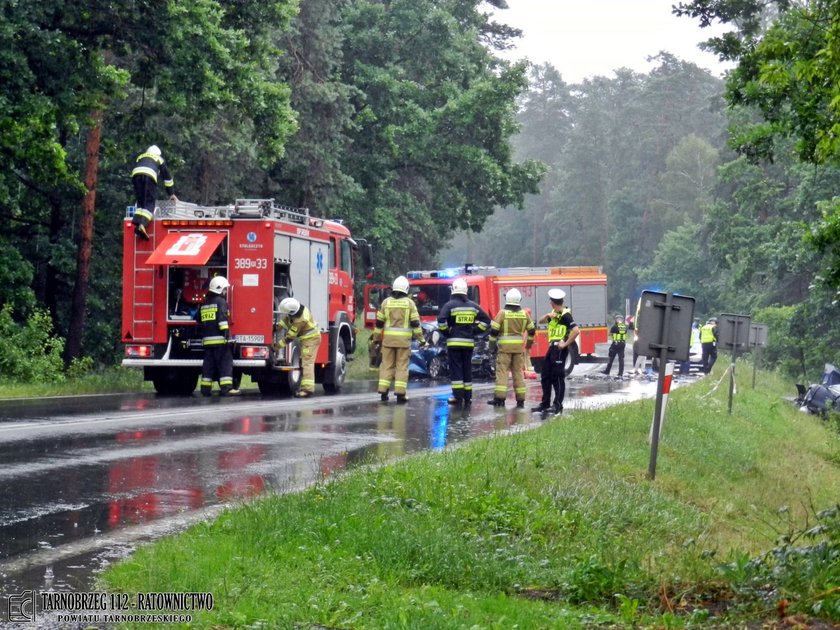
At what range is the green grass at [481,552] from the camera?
6.11m

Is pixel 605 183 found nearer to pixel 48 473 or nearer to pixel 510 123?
pixel 510 123

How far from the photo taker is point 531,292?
1356 inches

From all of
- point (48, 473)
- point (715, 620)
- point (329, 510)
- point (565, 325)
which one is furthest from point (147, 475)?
point (565, 325)

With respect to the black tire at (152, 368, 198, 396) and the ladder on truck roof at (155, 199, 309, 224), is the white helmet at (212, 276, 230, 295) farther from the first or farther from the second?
→ the black tire at (152, 368, 198, 396)

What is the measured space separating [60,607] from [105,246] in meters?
22.1

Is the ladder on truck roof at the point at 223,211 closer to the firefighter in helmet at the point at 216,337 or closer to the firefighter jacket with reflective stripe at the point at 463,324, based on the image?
the firefighter in helmet at the point at 216,337

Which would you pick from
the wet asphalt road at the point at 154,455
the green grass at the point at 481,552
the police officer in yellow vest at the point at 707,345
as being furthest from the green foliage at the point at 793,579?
the police officer in yellow vest at the point at 707,345

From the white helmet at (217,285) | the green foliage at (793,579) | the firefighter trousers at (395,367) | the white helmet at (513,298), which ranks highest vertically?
the white helmet at (217,285)

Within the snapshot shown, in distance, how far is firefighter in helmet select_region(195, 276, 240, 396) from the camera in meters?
18.4

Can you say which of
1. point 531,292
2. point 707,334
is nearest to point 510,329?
point 531,292

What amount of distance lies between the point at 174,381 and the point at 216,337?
2.18 metres

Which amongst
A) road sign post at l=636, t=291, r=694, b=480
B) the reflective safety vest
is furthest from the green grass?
the reflective safety vest

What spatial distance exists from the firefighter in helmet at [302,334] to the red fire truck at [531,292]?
1105cm

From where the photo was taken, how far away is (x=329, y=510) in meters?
7.98
